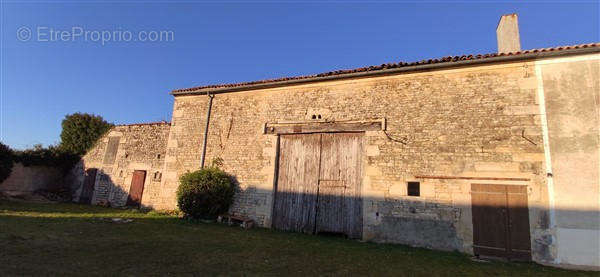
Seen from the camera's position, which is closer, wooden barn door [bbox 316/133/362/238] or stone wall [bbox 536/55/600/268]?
stone wall [bbox 536/55/600/268]

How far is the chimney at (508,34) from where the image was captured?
27.2 ft

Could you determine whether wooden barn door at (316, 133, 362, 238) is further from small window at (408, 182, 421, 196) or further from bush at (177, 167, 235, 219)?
bush at (177, 167, 235, 219)

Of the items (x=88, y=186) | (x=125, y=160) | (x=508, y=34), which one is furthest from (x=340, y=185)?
(x=88, y=186)

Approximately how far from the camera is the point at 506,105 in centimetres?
717

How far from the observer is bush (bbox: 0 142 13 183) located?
1212cm

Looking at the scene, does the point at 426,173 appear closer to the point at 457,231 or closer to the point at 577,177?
the point at 457,231

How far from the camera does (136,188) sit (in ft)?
39.0

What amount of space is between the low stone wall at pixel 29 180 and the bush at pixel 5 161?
0.49 meters

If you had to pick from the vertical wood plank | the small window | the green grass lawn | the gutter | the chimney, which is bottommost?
the green grass lawn

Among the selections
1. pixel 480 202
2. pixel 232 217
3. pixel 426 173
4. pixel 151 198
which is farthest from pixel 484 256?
pixel 151 198

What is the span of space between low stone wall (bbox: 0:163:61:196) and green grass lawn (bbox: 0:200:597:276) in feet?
21.7

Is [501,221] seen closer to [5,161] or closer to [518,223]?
[518,223]

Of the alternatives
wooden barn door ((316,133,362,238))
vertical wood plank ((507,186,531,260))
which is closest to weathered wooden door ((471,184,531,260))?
vertical wood plank ((507,186,531,260))

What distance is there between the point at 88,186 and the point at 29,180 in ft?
8.63
